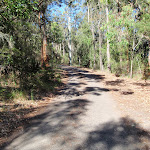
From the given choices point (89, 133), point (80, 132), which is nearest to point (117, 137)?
point (89, 133)

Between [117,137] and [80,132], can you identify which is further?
[80,132]

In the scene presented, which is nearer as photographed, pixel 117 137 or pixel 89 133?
pixel 117 137

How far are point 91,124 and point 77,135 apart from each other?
0.83 meters

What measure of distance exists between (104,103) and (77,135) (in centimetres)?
336

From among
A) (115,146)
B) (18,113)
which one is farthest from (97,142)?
(18,113)

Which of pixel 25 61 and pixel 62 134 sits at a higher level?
pixel 25 61

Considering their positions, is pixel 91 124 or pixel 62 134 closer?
pixel 62 134

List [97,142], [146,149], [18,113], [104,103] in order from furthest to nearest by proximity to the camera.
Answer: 1. [104,103]
2. [18,113]
3. [97,142]
4. [146,149]

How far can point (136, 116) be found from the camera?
199 inches

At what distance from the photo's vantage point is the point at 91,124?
14.6 feet

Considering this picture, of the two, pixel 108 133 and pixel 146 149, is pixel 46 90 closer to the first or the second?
pixel 108 133

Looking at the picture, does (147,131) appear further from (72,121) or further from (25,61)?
(25,61)

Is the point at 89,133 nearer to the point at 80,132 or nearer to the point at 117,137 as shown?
the point at 80,132

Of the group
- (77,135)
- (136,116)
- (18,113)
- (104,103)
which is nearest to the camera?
(77,135)
